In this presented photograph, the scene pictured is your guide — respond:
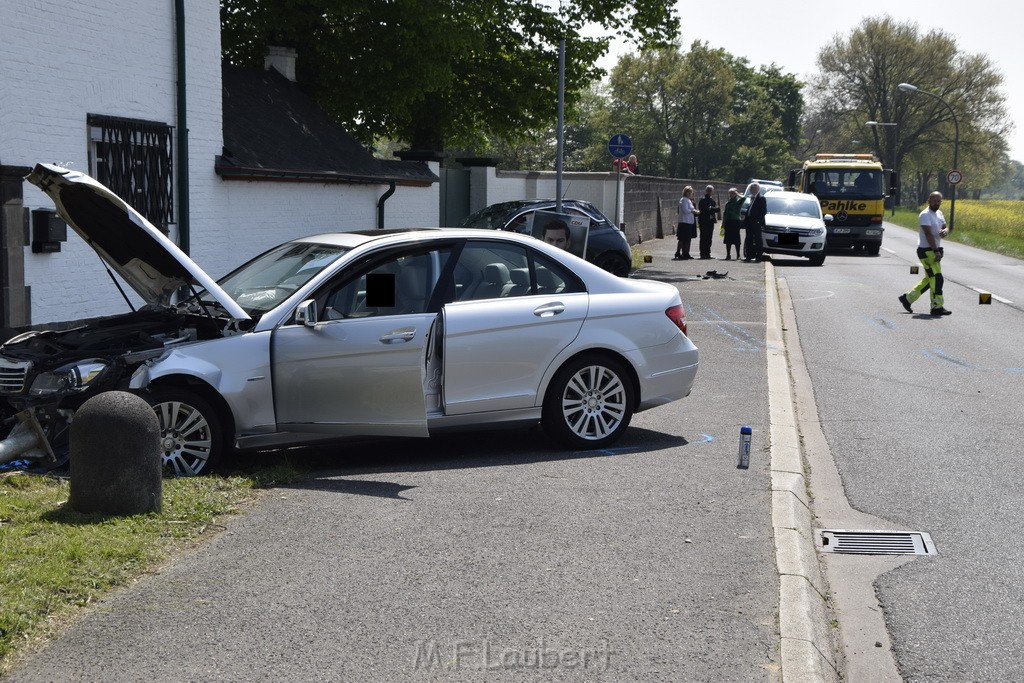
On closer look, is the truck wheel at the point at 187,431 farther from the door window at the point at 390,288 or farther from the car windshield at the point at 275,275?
the door window at the point at 390,288

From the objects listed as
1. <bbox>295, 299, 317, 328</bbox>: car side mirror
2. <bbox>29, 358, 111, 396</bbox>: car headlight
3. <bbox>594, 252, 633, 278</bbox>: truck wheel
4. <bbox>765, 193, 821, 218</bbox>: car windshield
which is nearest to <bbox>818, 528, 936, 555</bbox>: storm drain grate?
<bbox>295, 299, 317, 328</bbox>: car side mirror

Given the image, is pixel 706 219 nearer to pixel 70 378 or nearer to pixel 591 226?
pixel 591 226

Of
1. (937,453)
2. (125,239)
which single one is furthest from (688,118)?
(125,239)

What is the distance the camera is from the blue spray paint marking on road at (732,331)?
13.9m

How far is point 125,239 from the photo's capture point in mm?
7055

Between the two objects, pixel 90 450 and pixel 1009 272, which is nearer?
pixel 90 450

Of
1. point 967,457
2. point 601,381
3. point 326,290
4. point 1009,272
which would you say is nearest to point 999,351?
point 967,457

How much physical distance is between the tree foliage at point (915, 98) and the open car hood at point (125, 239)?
Answer: 84.6 m

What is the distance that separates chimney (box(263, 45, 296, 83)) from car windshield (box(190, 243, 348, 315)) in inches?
521

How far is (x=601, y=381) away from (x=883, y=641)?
362 cm

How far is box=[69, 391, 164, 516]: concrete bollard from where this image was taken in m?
5.89

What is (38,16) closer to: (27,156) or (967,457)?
(27,156)

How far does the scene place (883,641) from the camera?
489 cm

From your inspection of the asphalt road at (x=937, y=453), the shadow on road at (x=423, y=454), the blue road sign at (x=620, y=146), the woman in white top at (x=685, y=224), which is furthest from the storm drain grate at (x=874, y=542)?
the woman in white top at (x=685, y=224)
